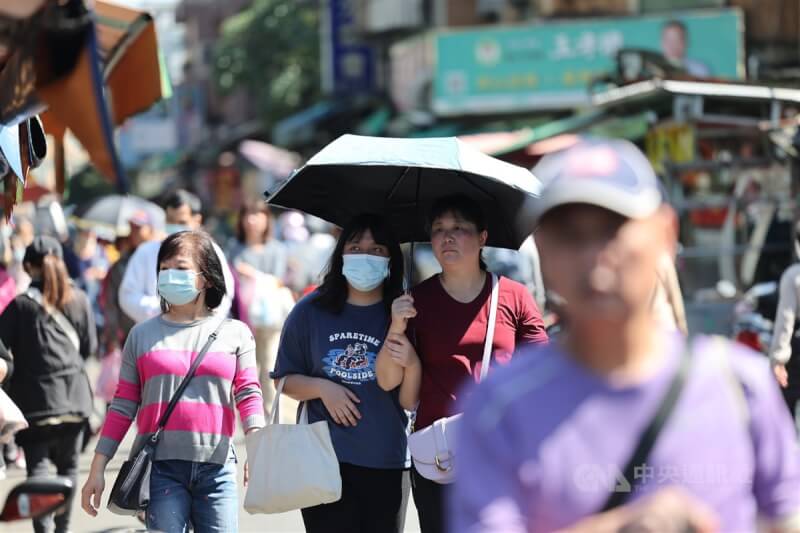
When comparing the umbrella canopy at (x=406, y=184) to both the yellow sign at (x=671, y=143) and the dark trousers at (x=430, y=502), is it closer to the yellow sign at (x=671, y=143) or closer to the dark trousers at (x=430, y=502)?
the dark trousers at (x=430, y=502)

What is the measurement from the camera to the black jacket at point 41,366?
312 inches

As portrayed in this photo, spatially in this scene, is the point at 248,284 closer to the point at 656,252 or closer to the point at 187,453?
the point at 187,453

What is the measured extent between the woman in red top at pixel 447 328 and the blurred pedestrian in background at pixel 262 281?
6.00m

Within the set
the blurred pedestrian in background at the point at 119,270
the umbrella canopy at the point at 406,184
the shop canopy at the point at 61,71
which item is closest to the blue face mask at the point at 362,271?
the umbrella canopy at the point at 406,184

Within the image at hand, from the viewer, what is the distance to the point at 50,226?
16375 mm

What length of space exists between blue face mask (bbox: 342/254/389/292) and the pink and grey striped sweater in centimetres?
54

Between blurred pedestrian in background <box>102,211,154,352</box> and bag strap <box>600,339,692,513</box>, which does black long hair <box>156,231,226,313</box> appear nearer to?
bag strap <box>600,339,692,513</box>

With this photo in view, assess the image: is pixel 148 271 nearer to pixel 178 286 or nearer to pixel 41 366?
pixel 41 366

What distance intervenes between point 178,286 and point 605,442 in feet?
12.4

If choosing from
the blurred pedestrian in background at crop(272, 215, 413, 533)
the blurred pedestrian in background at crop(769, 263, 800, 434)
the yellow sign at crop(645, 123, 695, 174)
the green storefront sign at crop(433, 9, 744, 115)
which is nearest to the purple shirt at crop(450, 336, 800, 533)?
the blurred pedestrian in background at crop(272, 215, 413, 533)

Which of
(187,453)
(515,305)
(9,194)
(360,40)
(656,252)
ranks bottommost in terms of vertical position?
(360,40)

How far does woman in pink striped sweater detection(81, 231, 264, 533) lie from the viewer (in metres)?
5.87

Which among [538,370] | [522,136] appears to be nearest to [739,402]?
[538,370]

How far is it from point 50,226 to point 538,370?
14.3 metres
